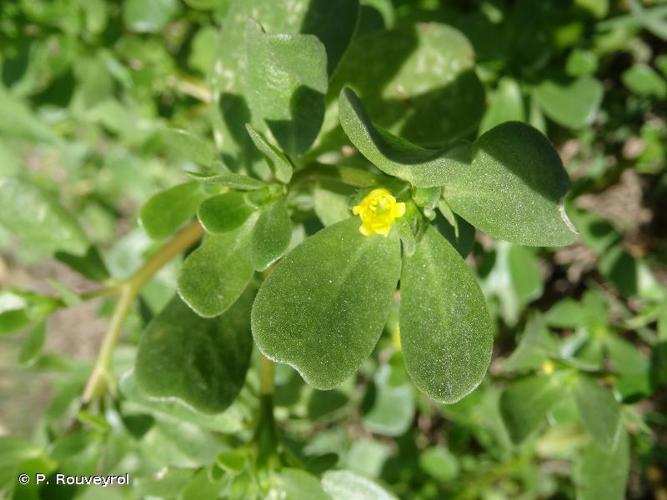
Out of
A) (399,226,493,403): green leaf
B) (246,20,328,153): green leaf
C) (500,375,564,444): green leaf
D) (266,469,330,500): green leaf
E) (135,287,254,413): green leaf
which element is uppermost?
(246,20,328,153): green leaf

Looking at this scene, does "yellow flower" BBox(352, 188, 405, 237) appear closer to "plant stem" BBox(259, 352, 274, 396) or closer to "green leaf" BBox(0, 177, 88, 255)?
"plant stem" BBox(259, 352, 274, 396)

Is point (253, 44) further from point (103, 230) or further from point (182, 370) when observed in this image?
point (103, 230)

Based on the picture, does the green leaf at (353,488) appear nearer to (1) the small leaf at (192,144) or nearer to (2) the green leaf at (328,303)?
(2) the green leaf at (328,303)

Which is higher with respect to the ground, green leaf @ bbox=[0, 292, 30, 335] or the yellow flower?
the yellow flower

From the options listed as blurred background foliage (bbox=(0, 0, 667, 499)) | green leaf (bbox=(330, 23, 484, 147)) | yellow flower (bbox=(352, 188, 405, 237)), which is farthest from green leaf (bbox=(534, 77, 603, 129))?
yellow flower (bbox=(352, 188, 405, 237))

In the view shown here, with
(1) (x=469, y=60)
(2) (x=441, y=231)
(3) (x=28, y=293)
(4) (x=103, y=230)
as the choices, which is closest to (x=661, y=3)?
(1) (x=469, y=60)
